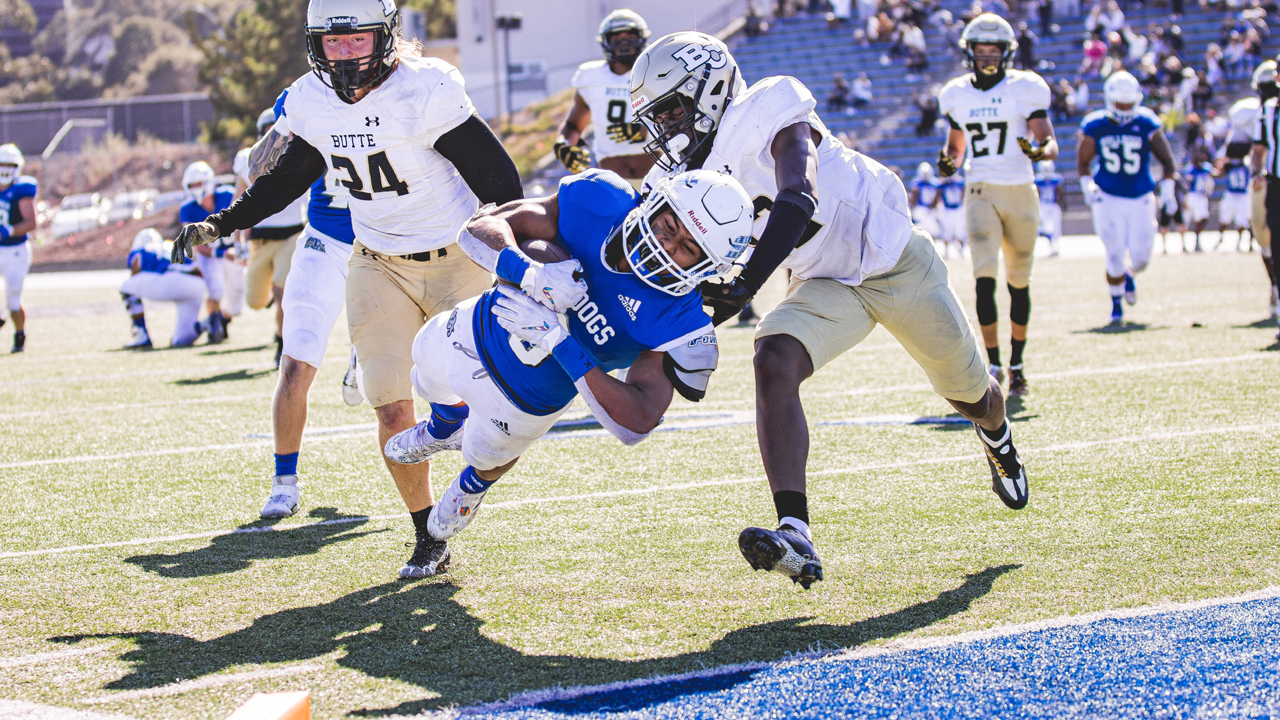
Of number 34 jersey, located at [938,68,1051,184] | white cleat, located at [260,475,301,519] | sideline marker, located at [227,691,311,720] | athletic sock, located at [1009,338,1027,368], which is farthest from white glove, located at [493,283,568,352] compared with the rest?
number 34 jersey, located at [938,68,1051,184]

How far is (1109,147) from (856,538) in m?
7.10

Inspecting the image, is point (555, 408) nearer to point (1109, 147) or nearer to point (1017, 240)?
point (1017, 240)

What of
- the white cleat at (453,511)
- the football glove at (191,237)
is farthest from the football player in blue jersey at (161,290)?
the white cleat at (453,511)

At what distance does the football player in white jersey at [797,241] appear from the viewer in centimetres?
344

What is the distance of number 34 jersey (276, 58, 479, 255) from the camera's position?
162 inches

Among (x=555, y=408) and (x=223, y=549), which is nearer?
(x=555, y=408)

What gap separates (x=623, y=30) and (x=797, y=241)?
4.95 meters

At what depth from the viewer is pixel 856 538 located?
4.11 meters

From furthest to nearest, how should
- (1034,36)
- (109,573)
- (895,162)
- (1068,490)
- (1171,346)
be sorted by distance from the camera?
(1034,36) < (895,162) < (1171,346) < (1068,490) < (109,573)

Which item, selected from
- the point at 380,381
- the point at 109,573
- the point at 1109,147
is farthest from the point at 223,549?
the point at 1109,147

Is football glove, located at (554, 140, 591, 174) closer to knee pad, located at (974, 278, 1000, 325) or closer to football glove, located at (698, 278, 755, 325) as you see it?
knee pad, located at (974, 278, 1000, 325)

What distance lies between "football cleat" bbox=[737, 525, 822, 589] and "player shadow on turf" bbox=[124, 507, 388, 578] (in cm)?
182

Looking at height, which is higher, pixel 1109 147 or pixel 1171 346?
pixel 1109 147

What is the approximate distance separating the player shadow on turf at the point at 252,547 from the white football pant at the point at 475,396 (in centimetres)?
100
